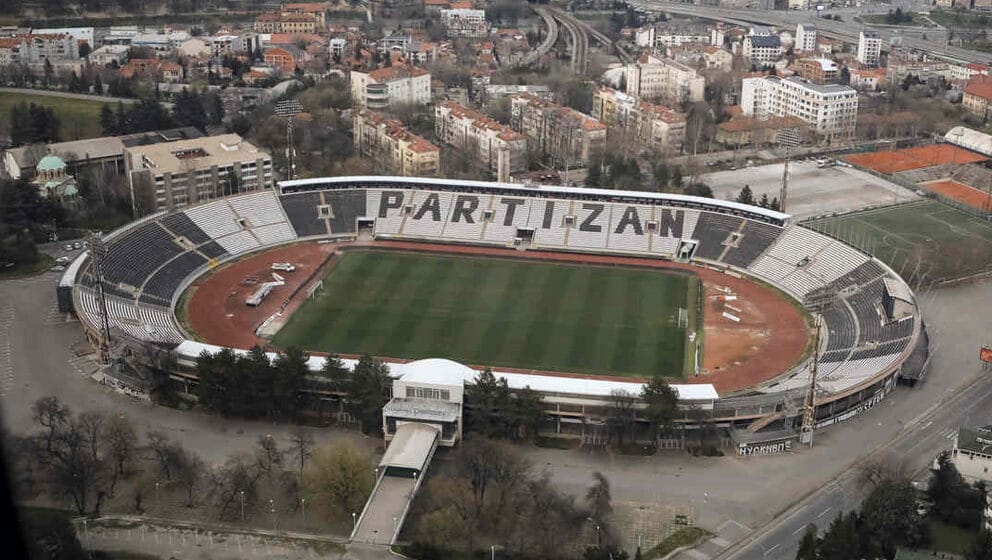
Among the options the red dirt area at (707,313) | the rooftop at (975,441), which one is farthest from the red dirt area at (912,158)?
the rooftop at (975,441)

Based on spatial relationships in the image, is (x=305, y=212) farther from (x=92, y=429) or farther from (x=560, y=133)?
(x=92, y=429)

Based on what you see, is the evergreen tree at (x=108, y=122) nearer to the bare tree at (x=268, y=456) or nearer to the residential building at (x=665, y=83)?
the residential building at (x=665, y=83)

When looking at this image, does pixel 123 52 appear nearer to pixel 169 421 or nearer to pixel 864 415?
pixel 169 421

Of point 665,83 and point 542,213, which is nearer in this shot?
point 542,213

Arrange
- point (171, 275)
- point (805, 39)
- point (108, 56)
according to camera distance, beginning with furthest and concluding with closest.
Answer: point (805, 39), point (108, 56), point (171, 275)

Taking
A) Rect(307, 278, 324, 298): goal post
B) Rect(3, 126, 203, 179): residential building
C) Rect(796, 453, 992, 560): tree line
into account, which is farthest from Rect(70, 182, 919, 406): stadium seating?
Rect(3, 126, 203, 179): residential building

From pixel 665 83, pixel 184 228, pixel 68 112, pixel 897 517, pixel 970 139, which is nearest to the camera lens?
pixel 897 517

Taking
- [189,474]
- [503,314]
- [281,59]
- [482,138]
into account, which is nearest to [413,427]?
[189,474]
